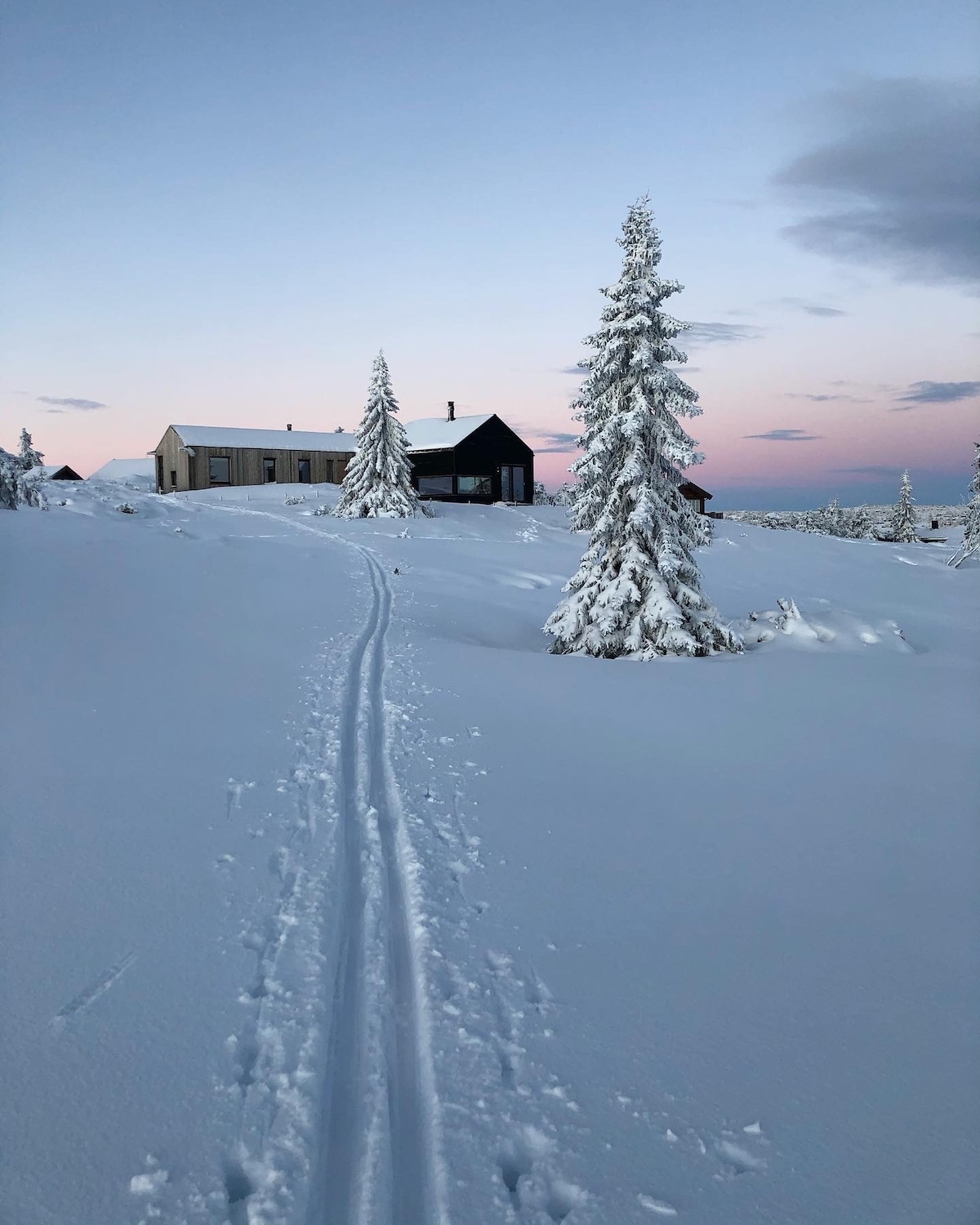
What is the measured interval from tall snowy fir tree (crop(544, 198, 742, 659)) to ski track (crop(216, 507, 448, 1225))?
8.46 meters

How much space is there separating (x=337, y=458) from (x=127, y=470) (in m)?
40.2

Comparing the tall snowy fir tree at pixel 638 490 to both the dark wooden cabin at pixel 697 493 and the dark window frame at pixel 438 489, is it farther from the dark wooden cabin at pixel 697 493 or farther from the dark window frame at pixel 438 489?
the dark wooden cabin at pixel 697 493

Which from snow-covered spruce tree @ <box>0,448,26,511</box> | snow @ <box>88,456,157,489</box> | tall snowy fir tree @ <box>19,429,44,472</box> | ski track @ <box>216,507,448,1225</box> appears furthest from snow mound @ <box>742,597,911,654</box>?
snow @ <box>88,456,157,489</box>

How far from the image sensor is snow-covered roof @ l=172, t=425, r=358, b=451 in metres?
49.7

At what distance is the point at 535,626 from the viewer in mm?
16188

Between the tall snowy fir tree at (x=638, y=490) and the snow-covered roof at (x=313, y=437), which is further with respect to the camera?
the snow-covered roof at (x=313, y=437)

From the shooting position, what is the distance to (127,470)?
3150 inches

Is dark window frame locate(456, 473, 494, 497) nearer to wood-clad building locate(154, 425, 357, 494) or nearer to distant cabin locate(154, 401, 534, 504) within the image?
distant cabin locate(154, 401, 534, 504)

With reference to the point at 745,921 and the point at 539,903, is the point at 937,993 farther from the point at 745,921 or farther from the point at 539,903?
the point at 539,903

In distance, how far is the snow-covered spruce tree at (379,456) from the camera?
121 ft

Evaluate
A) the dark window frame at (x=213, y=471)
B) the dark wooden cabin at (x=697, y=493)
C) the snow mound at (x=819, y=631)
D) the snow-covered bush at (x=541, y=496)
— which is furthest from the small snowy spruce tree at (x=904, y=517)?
the dark window frame at (x=213, y=471)

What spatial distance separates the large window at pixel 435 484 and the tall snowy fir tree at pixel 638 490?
34.4m

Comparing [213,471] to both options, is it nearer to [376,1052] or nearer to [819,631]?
[819,631]

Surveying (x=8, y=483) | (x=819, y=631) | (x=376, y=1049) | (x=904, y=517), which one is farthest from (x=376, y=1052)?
(x=904, y=517)
